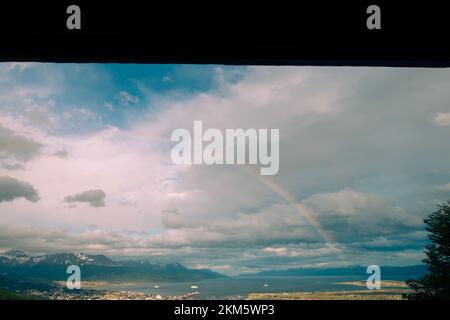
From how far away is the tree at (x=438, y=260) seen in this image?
5.11m

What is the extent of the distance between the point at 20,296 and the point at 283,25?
2388 mm

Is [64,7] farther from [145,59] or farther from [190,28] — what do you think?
[190,28]

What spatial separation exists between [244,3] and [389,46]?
38.0 inches

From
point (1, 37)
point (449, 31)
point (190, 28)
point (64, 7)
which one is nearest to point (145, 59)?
point (190, 28)

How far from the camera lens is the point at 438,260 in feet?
20.0

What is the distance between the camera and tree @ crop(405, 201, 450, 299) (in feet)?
16.8

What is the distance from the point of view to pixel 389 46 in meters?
2.37

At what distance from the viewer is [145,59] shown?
8.20 feet
